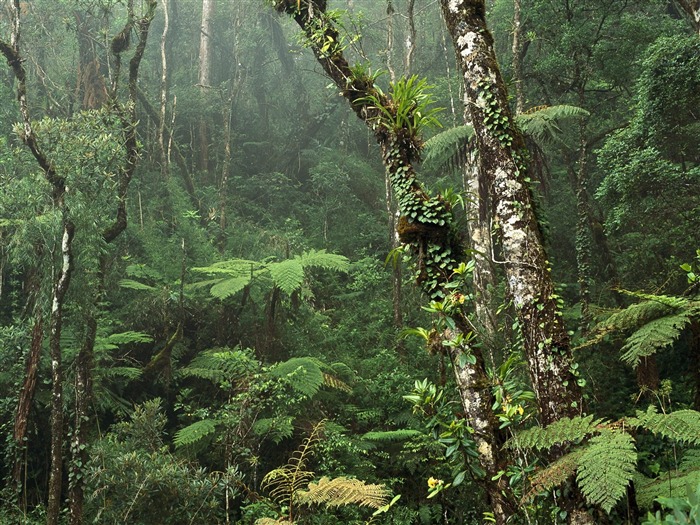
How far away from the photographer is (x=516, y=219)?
3393 mm

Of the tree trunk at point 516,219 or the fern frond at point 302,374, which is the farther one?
the fern frond at point 302,374

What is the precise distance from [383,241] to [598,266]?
16.6ft

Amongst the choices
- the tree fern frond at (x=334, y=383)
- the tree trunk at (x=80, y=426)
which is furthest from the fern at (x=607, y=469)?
the tree trunk at (x=80, y=426)

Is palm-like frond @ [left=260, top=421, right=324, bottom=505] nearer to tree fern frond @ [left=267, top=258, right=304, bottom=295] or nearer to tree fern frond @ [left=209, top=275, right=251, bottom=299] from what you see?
tree fern frond @ [left=267, top=258, right=304, bottom=295]

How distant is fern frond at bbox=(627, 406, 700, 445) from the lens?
2697 mm

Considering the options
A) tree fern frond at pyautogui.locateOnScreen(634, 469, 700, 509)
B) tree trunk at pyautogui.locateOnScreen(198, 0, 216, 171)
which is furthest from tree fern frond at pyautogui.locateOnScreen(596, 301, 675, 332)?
tree trunk at pyautogui.locateOnScreen(198, 0, 216, 171)

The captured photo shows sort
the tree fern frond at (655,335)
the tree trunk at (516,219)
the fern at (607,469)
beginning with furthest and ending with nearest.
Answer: the tree fern frond at (655,335)
the tree trunk at (516,219)
the fern at (607,469)

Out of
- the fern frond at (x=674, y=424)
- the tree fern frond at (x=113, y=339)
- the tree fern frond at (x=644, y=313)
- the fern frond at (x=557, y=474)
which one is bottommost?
the fern frond at (x=557, y=474)

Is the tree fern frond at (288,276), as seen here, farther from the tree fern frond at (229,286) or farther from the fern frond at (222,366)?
the fern frond at (222,366)

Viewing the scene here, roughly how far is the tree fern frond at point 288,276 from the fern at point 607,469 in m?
5.20

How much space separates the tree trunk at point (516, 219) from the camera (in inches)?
121

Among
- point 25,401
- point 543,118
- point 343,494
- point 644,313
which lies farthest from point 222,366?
point 543,118

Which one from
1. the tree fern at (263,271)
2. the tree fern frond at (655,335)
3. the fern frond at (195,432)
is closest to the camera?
the tree fern frond at (655,335)

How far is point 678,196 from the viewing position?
8.50m
